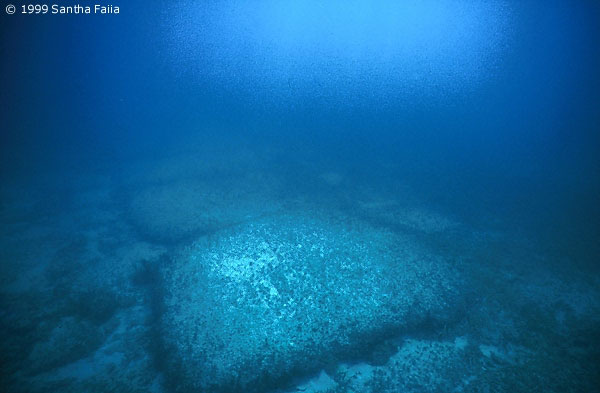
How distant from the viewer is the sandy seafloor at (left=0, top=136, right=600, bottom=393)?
257cm

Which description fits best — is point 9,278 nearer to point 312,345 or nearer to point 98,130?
point 312,345

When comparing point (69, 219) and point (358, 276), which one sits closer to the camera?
point (358, 276)

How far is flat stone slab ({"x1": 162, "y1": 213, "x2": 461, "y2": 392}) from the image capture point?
8.67 ft

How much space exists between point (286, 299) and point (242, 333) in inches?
25.0

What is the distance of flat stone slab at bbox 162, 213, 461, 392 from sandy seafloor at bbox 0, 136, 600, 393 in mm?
135

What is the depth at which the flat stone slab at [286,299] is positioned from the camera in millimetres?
2643

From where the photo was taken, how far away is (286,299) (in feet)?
10.6

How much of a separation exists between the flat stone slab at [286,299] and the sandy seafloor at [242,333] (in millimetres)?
135

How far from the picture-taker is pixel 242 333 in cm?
286

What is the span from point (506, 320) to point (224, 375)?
10.6ft

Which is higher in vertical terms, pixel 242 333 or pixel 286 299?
pixel 286 299

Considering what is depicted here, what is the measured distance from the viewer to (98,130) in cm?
1220

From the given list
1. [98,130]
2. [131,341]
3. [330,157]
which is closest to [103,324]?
[131,341]

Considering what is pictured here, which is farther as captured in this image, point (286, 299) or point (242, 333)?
point (286, 299)
